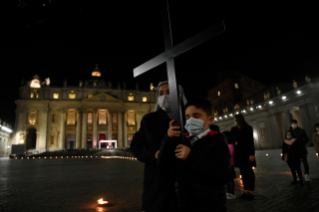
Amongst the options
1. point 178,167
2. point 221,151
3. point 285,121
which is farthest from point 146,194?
point 285,121

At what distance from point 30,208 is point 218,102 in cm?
6108

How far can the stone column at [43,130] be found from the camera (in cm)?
6319

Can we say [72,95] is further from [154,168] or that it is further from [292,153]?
[154,168]

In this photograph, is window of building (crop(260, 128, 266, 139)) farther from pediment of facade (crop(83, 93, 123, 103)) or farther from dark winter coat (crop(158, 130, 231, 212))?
pediment of facade (crop(83, 93, 123, 103))

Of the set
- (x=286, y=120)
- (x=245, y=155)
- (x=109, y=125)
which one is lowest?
(x=245, y=155)

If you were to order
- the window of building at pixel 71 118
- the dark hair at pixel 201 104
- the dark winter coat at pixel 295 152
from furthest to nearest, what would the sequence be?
1. the window of building at pixel 71 118
2. the dark winter coat at pixel 295 152
3. the dark hair at pixel 201 104

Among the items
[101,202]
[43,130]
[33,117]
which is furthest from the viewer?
[33,117]

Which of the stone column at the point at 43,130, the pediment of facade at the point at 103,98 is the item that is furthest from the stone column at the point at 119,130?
the stone column at the point at 43,130

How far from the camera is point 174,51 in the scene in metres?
2.15

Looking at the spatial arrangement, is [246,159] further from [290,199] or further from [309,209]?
[309,209]

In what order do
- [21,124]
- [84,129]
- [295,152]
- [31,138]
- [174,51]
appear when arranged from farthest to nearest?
[31,138], [84,129], [21,124], [295,152], [174,51]

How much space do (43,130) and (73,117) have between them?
9576 mm

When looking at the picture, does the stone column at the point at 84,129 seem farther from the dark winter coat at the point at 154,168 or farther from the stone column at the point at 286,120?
the dark winter coat at the point at 154,168

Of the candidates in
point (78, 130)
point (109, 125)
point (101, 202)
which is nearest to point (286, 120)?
point (101, 202)
